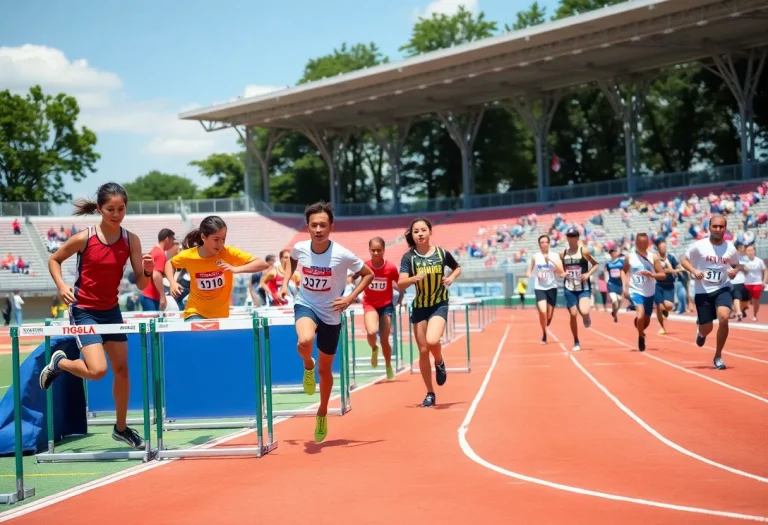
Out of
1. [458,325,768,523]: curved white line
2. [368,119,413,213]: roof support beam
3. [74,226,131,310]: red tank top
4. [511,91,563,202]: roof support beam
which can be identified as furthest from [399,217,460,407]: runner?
[368,119,413,213]: roof support beam

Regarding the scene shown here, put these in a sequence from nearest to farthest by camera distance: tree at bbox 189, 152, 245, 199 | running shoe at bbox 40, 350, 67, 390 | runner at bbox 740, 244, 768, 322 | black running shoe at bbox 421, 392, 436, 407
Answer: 1. running shoe at bbox 40, 350, 67, 390
2. black running shoe at bbox 421, 392, 436, 407
3. runner at bbox 740, 244, 768, 322
4. tree at bbox 189, 152, 245, 199

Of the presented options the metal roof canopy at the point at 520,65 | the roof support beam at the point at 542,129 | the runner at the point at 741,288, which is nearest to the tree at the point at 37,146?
the metal roof canopy at the point at 520,65

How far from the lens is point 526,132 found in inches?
2938

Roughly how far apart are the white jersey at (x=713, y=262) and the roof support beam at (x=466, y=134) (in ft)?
151

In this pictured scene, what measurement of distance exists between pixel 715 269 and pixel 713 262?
0.10 meters

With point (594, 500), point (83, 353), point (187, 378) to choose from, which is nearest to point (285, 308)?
point (187, 378)

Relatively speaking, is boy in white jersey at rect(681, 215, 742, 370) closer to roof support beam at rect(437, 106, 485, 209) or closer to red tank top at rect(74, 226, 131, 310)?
red tank top at rect(74, 226, 131, 310)

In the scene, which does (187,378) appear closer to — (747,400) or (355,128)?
(747,400)

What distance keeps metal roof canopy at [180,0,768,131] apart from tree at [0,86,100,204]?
14.0 m

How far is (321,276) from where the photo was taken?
28.5ft

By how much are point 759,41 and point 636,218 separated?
10139 mm

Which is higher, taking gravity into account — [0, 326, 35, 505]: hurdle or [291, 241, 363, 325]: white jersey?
[291, 241, 363, 325]: white jersey

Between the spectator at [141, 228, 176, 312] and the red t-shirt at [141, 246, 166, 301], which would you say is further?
the red t-shirt at [141, 246, 166, 301]

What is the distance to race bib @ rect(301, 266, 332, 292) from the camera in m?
8.68
